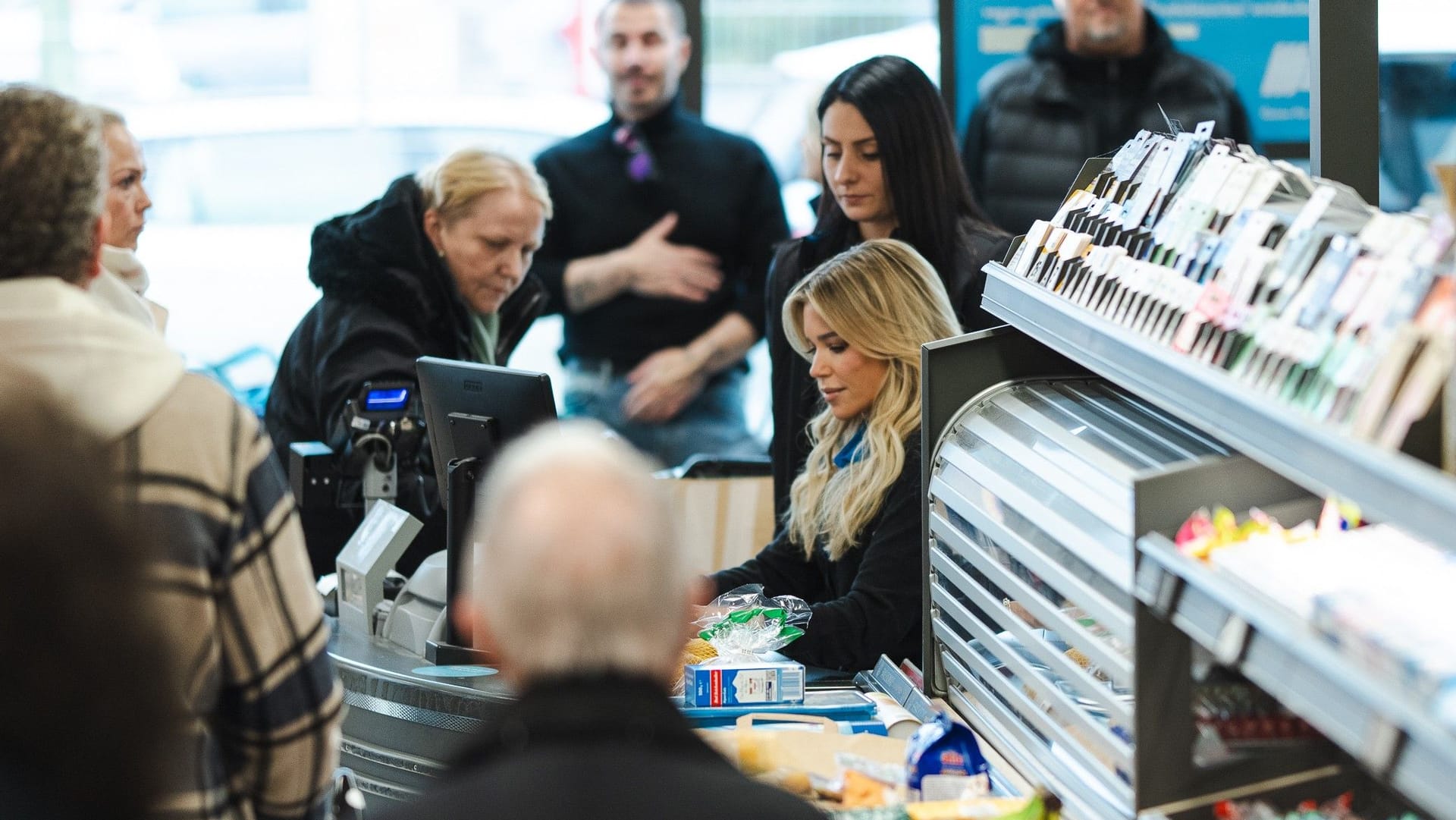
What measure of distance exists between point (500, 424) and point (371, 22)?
3070mm

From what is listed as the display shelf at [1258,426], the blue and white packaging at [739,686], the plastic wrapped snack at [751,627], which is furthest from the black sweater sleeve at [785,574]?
the display shelf at [1258,426]

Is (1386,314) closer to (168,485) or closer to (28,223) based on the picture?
(168,485)

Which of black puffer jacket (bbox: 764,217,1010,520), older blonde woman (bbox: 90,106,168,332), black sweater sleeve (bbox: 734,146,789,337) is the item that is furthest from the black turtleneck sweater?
older blonde woman (bbox: 90,106,168,332)

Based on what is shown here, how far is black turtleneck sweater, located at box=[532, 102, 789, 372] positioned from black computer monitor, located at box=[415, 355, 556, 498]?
69.0 inches

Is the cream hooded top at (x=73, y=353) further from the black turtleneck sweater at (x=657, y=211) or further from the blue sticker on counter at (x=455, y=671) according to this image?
the black turtleneck sweater at (x=657, y=211)

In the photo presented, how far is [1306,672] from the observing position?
1630 mm

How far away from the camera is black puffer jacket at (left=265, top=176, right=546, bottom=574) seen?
3789mm

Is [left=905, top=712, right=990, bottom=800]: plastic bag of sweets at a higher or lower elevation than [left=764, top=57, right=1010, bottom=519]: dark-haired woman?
lower

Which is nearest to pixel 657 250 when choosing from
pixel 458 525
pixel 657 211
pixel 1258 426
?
pixel 657 211

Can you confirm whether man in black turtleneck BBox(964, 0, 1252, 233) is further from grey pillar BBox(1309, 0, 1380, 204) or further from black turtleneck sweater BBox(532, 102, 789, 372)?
grey pillar BBox(1309, 0, 1380, 204)

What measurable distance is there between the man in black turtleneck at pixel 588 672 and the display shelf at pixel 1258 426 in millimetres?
629

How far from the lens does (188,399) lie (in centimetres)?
194

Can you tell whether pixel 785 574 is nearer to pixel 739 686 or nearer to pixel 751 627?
pixel 751 627

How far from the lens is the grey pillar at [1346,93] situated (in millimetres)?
2713
